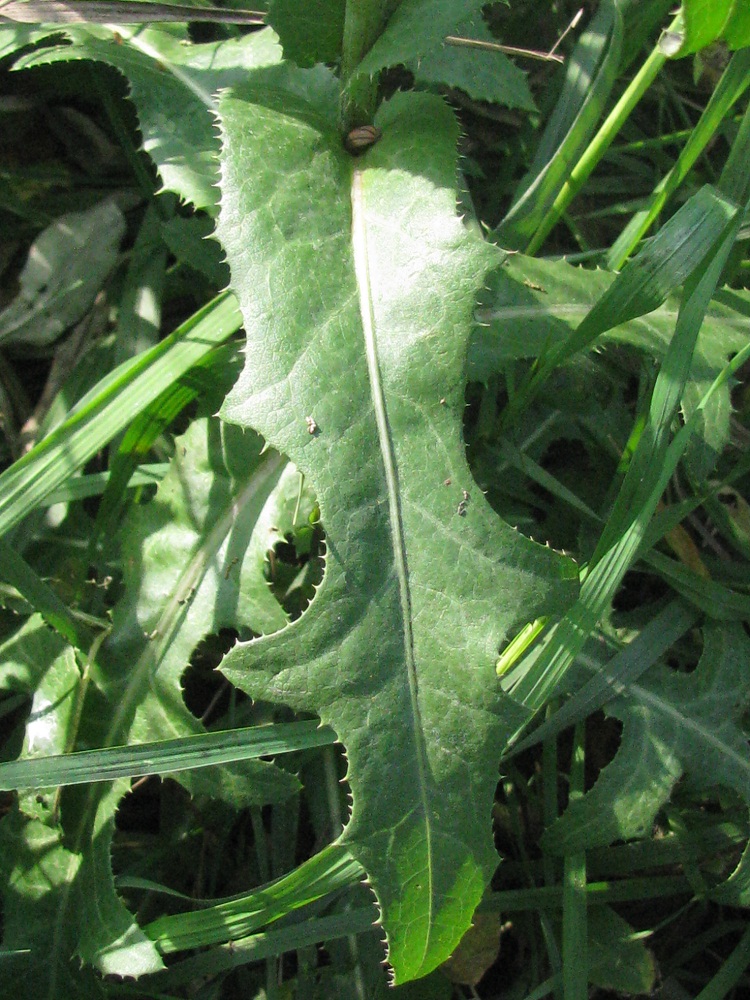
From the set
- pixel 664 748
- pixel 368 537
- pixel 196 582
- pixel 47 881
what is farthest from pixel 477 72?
pixel 47 881

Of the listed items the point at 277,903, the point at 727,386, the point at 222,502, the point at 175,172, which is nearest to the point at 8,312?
the point at 175,172

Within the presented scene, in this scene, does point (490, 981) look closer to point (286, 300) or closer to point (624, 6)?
point (286, 300)

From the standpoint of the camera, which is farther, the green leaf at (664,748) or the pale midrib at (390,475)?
the green leaf at (664,748)

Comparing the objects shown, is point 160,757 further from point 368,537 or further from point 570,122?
point 570,122

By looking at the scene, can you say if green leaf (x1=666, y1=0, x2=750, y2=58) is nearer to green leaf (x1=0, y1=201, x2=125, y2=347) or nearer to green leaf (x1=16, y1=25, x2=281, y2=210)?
green leaf (x1=16, y1=25, x2=281, y2=210)

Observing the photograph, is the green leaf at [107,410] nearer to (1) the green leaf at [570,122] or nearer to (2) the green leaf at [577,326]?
(2) the green leaf at [577,326]

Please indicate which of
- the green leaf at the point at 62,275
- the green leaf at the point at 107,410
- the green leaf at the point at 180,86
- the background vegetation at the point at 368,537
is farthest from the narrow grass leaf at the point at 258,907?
the green leaf at the point at 62,275
